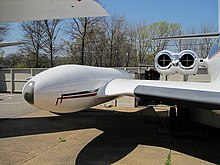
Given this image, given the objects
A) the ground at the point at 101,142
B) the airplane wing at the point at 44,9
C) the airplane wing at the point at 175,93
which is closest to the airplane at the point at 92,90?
the airplane wing at the point at 175,93

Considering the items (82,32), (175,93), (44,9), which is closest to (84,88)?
(175,93)

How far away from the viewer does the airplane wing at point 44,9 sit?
631 cm

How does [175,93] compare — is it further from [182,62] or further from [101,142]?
[182,62]

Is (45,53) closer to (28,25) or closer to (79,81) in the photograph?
(28,25)

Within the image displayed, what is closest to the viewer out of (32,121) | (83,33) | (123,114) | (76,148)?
(76,148)

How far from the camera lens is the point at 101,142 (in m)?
5.64

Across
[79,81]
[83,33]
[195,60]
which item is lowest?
[79,81]

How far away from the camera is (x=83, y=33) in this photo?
26.4 meters

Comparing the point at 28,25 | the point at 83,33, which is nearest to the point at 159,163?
the point at 83,33

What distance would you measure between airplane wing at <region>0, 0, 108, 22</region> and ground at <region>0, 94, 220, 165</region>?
3043mm

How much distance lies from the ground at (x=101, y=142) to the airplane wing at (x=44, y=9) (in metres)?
3.04

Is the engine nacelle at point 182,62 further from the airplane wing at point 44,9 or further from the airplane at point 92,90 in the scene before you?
the airplane wing at point 44,9

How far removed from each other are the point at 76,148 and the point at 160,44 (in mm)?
23318

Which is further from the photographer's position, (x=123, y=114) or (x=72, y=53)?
(x=72, y=53)
